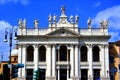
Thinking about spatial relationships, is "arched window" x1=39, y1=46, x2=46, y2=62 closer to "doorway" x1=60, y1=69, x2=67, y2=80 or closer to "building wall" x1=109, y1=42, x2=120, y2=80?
"doorway" x1=60, y1=69, x2=67, y2=80

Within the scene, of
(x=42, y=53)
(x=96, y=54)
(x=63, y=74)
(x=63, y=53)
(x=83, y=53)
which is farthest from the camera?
(x=42, y=53)

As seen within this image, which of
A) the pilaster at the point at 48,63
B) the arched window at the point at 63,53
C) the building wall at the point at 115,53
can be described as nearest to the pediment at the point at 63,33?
the arched window at the point at 63,53

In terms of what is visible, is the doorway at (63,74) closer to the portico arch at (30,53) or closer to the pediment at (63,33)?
the portico arch at (30,53)

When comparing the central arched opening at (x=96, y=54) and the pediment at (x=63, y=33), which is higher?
the pediment at (x=63, y=33)

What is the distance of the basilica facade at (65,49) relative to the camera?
248ft

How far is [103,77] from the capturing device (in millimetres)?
75125

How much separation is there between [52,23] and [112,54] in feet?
45.9

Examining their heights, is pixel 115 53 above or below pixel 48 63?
above

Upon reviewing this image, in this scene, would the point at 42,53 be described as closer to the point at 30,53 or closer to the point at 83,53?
the point at 30,53

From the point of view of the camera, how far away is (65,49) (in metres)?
77.5

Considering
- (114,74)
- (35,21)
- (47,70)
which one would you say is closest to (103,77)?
(114,74)

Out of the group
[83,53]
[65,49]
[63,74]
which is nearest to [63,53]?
[65,49]

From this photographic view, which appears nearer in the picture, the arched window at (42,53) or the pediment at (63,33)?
the pediment at (63,33)

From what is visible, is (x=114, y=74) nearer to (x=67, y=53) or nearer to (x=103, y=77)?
(x=103, y=77)
